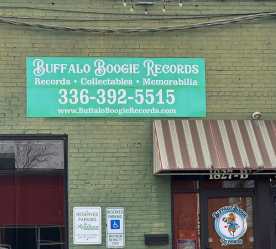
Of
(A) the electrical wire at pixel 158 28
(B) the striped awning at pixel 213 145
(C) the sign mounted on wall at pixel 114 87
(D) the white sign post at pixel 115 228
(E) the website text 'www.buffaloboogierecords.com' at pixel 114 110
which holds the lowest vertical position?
(D) the white sign post at pixel 115 228

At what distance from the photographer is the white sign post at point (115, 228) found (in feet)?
32.0

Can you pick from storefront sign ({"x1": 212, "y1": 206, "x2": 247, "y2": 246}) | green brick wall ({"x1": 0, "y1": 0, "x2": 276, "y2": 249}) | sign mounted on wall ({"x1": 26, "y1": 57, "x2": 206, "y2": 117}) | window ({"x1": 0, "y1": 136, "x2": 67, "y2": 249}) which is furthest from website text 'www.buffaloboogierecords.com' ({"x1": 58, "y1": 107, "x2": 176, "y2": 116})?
storefront sign ({"x1": 212, "y1": 206, "x2": 247, "y2": 246})

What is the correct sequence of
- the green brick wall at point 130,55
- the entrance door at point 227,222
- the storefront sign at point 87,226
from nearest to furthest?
the storefront sign at point 87,226 → the green brick wall at point 130,55 → the entrance door at point 227,222

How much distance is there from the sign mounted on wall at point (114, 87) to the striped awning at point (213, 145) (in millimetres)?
319

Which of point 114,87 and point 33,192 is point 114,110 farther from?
point 33,192

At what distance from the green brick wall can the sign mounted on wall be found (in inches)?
5.3

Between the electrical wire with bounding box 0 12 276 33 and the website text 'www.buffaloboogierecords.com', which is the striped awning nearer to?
the website text 'www.buffaloboogierecords.com'

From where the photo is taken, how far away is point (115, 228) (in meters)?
9.77

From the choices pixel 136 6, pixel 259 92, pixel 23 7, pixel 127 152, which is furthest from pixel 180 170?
pixel 23 7

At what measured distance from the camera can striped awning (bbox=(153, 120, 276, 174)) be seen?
9.38 m

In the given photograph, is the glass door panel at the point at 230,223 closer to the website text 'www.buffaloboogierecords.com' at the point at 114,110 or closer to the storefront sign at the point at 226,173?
the storefront sign at the point at 226,173

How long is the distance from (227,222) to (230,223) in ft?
0.17

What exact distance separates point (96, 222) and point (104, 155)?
1053 millimetres

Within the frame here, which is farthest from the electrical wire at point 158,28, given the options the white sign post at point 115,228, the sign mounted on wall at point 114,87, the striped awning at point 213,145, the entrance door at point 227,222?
the white sign post at point 115,228
